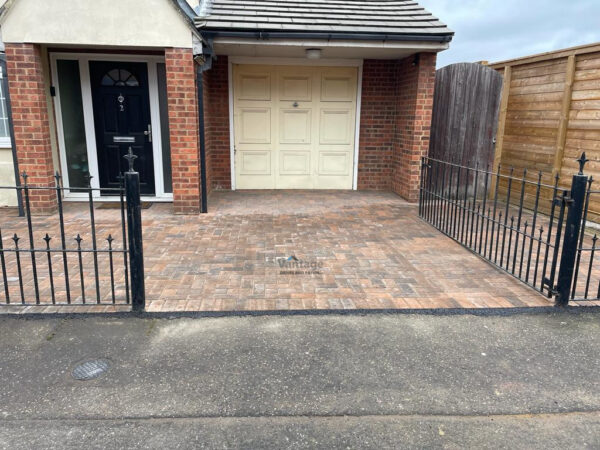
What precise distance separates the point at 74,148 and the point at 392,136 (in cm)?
606

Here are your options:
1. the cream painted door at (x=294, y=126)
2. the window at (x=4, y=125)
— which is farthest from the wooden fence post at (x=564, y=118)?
the window at (x=4, y=125)

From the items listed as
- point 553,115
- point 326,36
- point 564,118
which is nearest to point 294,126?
point 326,36

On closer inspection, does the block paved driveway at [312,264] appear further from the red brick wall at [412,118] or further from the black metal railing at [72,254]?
the red brick wall at [412,118]

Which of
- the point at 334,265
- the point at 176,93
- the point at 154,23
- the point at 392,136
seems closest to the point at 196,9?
the point at 154,23

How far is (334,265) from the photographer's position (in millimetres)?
5062

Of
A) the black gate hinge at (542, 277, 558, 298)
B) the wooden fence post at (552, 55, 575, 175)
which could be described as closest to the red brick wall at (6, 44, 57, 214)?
the black gate hinge at (542, 277, 558, 298)

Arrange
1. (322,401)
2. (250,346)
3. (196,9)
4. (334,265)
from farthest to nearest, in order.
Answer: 1. (196,9)
2. (334,265)
3. (250,346)
4. (322,401)

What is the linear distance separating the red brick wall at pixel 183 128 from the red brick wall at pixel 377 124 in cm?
372

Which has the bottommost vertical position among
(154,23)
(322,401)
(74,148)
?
(322,401)

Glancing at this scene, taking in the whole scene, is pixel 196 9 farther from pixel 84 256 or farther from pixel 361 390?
pixel 361 390

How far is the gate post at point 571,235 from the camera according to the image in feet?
12.2

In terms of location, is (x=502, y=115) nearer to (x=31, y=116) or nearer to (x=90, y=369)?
(x=31, y=116)

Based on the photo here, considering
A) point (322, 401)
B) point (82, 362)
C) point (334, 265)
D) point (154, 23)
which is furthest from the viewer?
point (154, 23)

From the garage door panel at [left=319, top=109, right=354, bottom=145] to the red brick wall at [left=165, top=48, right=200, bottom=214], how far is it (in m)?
3.09
